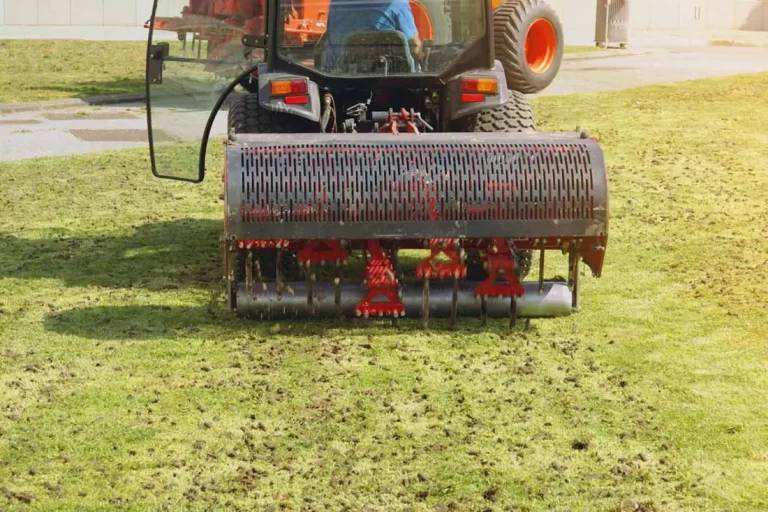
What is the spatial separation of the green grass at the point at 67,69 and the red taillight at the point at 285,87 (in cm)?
943

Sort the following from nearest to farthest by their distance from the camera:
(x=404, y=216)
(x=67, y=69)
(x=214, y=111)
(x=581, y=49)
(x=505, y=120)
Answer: (x=404, y=216)
(x=505, y=120)
(x=214, y=111)
(x=67, y=69)
(x=581, y=49)

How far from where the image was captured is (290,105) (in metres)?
7.12

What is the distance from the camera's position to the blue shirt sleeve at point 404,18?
735 centimetres

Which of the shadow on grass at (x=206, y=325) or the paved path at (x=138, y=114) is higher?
the paved path at (x=138, y=114)

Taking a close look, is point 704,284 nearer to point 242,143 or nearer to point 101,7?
point 242,143

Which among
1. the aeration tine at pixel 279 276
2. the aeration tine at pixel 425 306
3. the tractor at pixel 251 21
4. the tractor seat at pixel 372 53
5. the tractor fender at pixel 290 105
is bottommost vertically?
the aeration tine at pixel 425 306

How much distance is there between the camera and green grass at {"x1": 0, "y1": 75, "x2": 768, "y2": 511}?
14.8 ft

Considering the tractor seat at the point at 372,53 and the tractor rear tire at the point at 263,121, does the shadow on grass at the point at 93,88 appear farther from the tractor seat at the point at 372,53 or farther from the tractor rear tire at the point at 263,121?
the tractor seat at the point at 372,53

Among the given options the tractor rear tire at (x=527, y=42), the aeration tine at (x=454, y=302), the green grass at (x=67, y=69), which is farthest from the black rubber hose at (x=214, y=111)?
the green grass at (x=67, y=69)

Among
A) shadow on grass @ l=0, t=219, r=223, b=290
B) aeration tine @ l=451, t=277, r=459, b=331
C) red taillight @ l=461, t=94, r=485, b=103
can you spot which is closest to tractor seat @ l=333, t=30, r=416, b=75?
red taillight @ l=461, t=94, r=485, b=103

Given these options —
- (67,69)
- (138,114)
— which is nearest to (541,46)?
(138,114)

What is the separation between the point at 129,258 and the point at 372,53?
6.36 feet

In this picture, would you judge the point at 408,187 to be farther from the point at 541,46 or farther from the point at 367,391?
the point at 541,46

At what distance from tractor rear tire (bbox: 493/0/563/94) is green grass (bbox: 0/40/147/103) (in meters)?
5.51
